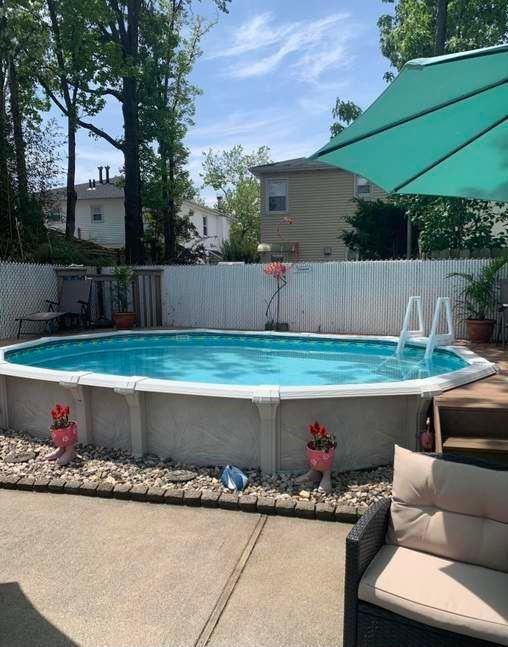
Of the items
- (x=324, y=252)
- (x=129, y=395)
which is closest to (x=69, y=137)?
(x=324, y=252)

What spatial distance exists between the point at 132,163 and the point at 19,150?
3.53 meters

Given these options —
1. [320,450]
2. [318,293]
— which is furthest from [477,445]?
[318,293]

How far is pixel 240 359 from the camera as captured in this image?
820cm

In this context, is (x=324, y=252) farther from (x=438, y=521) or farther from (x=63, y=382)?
(x=438, y=521)

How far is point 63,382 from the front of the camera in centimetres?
459

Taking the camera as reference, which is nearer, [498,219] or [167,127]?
[498,219]

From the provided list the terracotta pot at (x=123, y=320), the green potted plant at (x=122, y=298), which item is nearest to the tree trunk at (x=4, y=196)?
the green potted plant at (x=122, y=298)

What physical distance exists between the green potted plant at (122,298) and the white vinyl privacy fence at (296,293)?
816 mm

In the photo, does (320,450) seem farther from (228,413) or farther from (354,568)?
(354,568)

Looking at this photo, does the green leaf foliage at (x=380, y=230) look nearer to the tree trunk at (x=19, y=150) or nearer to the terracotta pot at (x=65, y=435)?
the tree trunk at (x=19, y=150)

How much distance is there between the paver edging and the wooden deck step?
89 centimetres

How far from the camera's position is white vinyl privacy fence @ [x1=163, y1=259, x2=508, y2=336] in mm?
8922

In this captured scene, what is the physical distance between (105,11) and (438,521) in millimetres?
16162

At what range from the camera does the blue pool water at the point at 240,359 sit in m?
6.75
